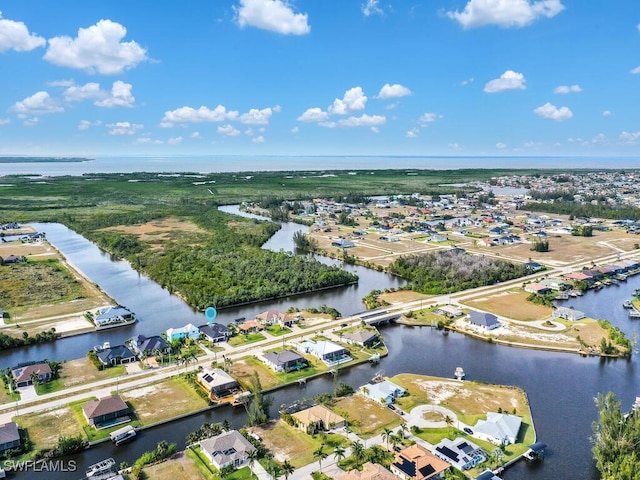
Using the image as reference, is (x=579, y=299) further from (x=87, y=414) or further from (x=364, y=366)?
(x=87, y=414)

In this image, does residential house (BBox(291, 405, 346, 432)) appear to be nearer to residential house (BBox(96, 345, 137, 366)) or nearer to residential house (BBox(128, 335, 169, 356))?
residential house (BBox(128, 335, 169, 356))

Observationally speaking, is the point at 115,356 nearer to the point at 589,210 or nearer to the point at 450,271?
the point at 450,271

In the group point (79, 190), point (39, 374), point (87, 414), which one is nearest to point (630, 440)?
point (87, 414)

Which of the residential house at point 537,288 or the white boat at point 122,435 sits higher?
the residential house at point 537,288

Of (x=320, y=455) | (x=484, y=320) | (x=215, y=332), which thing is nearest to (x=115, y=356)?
(x=215, y=332)

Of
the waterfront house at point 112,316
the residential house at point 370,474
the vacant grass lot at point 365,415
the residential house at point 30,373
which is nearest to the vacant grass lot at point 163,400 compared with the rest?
the residential house at point 30,373

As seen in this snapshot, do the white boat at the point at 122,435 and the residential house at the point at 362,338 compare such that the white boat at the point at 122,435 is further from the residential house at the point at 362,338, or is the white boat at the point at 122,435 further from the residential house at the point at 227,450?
the residential house at the point at 362,338

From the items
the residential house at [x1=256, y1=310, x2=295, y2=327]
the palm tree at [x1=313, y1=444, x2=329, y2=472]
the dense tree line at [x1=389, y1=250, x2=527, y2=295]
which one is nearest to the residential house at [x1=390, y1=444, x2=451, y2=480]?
the palm tree at [x1=313, y1=444, x2=329, y2=472]
